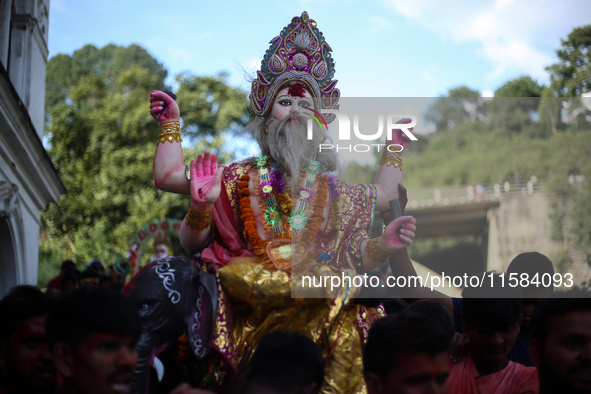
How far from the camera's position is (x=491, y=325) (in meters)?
2.70

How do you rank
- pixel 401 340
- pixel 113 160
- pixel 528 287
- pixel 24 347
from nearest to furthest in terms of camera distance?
pixel 401 340 < pixel 24 347 < pixel 528 287 < pixel 113 160

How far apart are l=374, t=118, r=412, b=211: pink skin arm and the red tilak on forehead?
23.7 inches

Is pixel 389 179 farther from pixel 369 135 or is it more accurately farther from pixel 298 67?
pixel 298 67

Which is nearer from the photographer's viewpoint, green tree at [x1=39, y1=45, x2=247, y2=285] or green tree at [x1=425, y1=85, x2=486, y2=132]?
green tree at [x1=425, y1=85, x2=486, y2=132]

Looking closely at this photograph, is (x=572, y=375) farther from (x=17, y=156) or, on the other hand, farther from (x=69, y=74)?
(x=69, y=74)

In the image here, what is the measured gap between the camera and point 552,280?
3434mm

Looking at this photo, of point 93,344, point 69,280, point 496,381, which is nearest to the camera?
point 93,344

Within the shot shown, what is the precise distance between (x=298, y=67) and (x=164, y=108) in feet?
2.81

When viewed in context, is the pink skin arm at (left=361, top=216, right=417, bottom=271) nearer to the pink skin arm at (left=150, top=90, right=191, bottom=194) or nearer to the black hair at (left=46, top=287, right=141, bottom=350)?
the pink skin arm at (left=150, top=90, right=191, bottom=194)

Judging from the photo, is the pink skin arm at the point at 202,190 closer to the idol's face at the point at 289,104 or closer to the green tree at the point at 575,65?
the idol's face at the point at 289,104

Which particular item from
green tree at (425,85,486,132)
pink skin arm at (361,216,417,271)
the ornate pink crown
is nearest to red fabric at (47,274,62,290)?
the ornate pink crown

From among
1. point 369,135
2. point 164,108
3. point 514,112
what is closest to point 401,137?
point 369,135

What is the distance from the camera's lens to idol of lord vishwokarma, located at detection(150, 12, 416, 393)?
296cm

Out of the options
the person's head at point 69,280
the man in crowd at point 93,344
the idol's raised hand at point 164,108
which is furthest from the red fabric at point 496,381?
the person's head at point 69,280
